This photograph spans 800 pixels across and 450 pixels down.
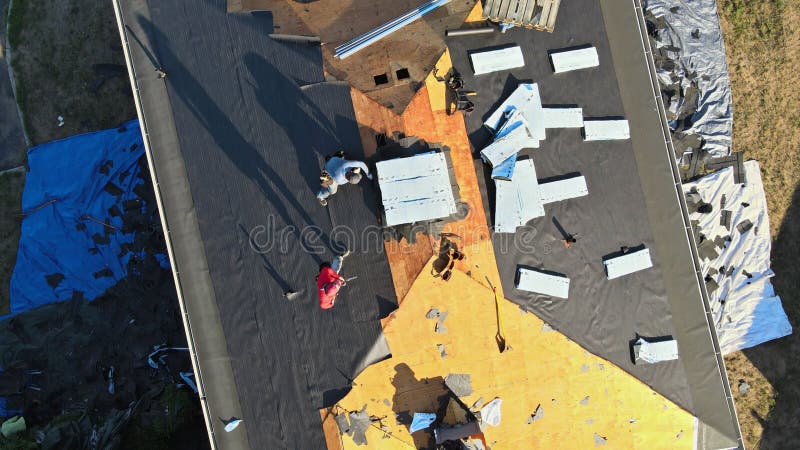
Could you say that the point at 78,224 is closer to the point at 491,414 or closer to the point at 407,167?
the point at 407,167

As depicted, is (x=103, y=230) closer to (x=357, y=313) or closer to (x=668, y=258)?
(x=357, y=313)

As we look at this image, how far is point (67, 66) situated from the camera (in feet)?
64.9

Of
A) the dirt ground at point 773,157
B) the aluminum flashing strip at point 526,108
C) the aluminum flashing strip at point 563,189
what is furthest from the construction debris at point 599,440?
the aluminum flashing strip at point 526,108

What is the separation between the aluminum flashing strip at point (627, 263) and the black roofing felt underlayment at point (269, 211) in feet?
23.1

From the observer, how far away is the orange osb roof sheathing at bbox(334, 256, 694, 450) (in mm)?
14984

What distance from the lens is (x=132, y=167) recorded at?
18812mm

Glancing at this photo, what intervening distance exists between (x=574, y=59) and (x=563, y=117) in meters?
1.94

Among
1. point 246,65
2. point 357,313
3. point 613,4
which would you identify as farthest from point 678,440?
point 246,65

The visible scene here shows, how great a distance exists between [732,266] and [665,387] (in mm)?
6379

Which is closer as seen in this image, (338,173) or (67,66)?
(338,173)

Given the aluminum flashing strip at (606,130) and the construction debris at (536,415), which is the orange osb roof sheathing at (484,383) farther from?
the aluminum flashing strip at (606,130)

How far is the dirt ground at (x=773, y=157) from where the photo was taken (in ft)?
63.2

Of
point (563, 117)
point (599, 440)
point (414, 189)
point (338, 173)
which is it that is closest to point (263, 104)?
point (338, 173)

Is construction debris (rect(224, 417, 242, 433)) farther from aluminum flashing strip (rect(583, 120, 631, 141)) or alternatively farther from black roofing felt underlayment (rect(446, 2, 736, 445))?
Result: aluminum flashing strip (rect(583, 120, 631, 141))
